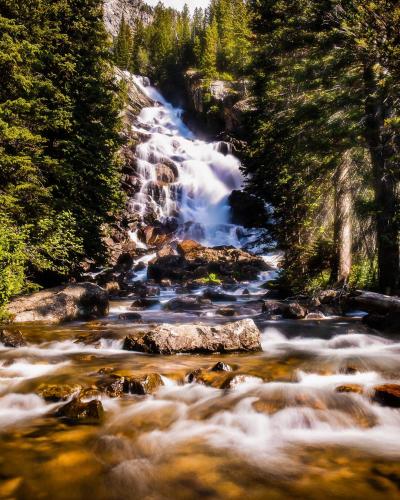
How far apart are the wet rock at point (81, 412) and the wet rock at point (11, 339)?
3.59 meters

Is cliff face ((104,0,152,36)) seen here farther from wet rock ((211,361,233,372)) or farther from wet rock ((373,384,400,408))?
wet rock ((373,384,400,408))

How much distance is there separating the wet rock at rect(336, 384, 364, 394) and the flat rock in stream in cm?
253

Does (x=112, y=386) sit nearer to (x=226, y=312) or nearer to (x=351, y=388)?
(x=351, y=388)

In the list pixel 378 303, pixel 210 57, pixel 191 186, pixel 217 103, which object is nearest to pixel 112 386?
pixel 378 303

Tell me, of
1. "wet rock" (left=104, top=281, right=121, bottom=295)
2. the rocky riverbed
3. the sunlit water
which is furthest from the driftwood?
the sunlit water

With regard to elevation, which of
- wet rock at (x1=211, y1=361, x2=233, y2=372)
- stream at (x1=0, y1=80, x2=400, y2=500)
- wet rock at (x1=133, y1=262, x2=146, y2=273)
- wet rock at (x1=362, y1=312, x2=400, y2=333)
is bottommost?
stream at (x1=0, y1=80, x2=400, y2=500)

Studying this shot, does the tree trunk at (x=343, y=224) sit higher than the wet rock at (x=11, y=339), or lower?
higher

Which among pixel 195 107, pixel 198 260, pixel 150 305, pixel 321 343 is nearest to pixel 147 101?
pixel 195 107

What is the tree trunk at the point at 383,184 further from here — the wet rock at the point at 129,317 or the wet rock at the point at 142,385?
the wet rock at the point at 142,385

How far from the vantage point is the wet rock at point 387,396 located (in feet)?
15.3

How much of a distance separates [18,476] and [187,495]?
1.54 m

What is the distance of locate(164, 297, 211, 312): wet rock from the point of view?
13.8 meters

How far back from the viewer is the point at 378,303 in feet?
31.4

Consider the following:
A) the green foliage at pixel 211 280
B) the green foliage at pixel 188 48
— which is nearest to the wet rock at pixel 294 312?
the green foliage at pixel 211 280
